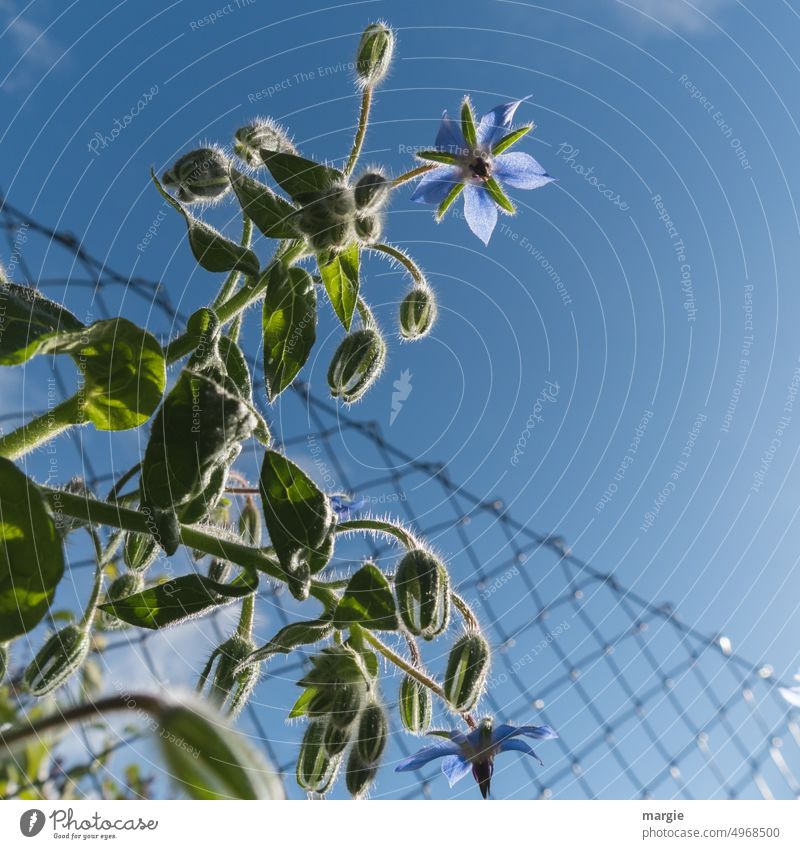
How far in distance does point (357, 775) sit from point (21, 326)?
0.38m

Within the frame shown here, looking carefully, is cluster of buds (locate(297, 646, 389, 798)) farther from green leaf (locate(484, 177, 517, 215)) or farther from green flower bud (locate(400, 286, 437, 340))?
green leaf (locate(484, 177, 517, 215))

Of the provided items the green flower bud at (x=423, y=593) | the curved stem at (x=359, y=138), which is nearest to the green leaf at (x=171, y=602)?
the green flower bud at (x=423, y=593)

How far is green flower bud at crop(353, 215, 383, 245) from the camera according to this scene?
21.5 inches

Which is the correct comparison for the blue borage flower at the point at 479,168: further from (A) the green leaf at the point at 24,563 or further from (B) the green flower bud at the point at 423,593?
(A) the green leaf at the point at 24,563

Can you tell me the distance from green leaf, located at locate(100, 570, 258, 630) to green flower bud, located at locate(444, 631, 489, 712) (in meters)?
0.17

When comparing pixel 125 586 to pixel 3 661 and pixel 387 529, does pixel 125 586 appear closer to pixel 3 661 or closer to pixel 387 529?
pixel 3 661

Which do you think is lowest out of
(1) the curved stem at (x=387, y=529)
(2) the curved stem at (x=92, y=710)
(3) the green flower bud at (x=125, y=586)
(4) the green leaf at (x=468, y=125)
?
(2) the curved stem at (x=92, y=710)

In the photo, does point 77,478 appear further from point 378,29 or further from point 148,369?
point 378,29

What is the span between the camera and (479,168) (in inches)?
28.2

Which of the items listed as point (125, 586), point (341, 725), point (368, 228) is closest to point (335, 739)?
point (341, 725)

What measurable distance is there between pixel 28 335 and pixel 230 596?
0.20 m

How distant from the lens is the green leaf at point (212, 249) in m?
0.56

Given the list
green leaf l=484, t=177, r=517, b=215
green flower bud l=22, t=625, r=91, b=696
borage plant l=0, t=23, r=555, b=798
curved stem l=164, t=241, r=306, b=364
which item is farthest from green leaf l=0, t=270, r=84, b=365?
green leaf l=484, t=177, r=517, b=215

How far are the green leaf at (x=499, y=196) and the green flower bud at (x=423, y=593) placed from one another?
37 centimetres
